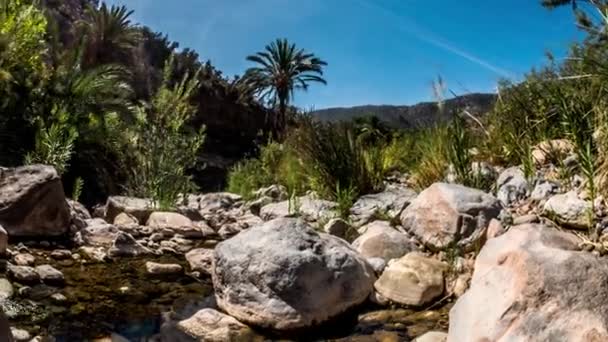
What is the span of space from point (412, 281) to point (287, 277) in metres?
0.87

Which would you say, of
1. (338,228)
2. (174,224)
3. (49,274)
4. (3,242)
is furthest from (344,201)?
(3,242)

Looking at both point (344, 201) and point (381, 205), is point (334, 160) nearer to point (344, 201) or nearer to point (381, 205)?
point (344, 201)

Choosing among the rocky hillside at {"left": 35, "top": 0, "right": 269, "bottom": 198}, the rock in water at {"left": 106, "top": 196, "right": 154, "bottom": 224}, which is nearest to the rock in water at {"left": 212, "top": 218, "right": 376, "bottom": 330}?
the rock in water at {"left": 106, "top": 196, "right": 154, "bottom": 224}

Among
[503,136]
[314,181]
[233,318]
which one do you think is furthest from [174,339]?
[503,136]

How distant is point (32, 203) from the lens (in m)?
5.12

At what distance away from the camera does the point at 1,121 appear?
905 centimetres

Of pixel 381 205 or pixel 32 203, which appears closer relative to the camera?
pixel 32 203

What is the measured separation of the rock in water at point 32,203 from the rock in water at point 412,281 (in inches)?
127

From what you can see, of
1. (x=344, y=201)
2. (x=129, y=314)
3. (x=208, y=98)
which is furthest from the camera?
(x=208, y=98)

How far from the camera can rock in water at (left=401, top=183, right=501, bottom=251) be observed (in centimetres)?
418

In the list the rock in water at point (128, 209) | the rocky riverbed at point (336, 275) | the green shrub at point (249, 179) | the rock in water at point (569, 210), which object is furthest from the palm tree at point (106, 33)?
the rock in water at point (569, 210)

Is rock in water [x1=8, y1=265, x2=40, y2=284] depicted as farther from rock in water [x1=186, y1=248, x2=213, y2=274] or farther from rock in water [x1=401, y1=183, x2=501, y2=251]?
rock in water [x1=401, y1=183, x2=501, y2=251]

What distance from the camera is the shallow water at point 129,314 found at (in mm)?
3169

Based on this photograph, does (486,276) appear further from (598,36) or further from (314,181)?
(598,36)
